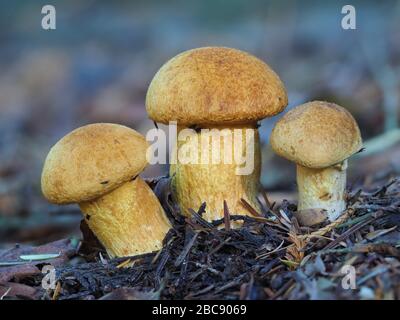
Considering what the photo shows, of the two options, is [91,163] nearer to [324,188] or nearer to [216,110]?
[216,110]

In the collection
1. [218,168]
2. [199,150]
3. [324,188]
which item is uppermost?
[199,150]

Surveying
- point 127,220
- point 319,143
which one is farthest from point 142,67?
point 319,143

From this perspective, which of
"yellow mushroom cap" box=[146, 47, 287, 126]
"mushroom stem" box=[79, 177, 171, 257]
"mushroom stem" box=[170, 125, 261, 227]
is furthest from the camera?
"mushroom stem" box=[170, 125, 261, 227]

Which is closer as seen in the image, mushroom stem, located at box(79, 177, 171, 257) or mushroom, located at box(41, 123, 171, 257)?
mushroom, located at box(41, 123, 171, 257)

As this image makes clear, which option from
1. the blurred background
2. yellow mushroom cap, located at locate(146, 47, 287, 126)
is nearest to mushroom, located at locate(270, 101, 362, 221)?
yellow mushroom cap, located at locate(146, 47, 287, 126)

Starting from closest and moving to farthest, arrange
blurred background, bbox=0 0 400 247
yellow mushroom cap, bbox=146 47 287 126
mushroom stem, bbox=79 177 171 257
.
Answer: yellow mushroom cap, bbox=146 47 287 126
mushroom stem, bbox=79 177 171 257
blurred background, bbox=0 0 400 247

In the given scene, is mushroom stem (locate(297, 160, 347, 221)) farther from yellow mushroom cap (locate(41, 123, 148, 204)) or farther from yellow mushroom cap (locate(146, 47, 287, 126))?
yellow mushroom cap (locate(41, 123, 148, 204))

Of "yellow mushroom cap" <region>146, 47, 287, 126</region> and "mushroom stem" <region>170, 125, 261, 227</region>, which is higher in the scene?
"yellow mushroom cap" <region>146, 47, 287, 126</region>

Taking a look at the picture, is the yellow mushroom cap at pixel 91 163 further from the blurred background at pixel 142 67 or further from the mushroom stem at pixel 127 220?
the blurred background at pixel 142 67
